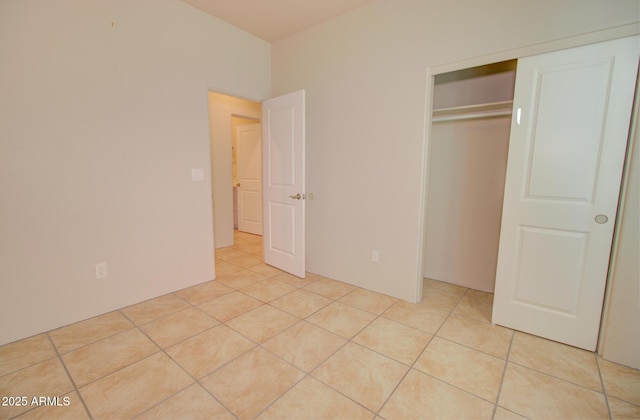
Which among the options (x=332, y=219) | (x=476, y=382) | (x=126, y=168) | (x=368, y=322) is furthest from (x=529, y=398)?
(x=126, y=168)

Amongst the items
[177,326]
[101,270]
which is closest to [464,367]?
[177,326]

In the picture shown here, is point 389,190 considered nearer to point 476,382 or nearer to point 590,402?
point 476,382

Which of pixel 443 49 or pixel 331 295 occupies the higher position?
pixel 443 49

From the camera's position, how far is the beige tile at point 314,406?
1401 millimetres

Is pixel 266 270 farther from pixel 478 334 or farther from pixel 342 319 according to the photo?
pixel 478 334

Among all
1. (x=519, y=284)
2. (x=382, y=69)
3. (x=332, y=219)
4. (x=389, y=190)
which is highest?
(x=382, y=69)

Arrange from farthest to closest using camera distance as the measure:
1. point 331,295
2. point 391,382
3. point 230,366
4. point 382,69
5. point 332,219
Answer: point 332,219
point 331,295
point 382,69
point 230,366
point 391,382

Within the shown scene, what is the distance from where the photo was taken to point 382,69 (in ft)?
8.56

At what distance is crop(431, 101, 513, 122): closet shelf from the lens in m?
2.58

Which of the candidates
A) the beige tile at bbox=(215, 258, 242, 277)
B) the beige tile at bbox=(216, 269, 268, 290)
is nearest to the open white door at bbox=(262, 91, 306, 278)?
the beige tile at bbox=(216, 269, 268, 290)

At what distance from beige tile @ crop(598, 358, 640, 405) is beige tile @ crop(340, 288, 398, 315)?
4.65 ft

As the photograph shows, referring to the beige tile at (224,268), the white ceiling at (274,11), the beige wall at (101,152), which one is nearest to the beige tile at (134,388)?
the beige wall at (101,152)

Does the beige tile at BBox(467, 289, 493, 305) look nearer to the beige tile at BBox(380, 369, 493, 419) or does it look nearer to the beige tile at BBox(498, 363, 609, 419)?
the beige tile at BBox(498, 363, 609, 419)

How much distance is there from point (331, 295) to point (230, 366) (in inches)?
49.0
